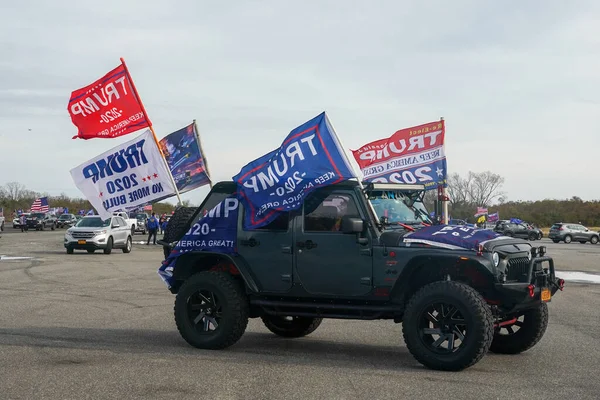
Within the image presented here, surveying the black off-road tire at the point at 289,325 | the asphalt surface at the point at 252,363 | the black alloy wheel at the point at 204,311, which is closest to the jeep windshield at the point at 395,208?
the asphalt surface at the point at 252,363

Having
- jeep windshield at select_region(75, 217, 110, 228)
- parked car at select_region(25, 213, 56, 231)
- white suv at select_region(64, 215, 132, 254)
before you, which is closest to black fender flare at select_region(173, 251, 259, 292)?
white suv at select_region(64, 215, 132, 254)

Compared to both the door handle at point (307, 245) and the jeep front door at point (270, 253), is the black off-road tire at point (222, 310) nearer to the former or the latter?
the jeep front door at point (270, 253)

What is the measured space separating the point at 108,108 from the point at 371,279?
20.7 feet

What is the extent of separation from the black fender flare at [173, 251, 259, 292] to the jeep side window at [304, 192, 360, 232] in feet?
2.89

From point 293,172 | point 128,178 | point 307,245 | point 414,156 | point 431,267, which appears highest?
point 414,156

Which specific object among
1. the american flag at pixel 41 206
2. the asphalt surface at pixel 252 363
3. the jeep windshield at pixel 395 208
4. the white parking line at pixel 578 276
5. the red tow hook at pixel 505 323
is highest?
the american flag at pixel 41 206

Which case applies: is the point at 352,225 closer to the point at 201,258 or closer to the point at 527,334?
the point at 201,258

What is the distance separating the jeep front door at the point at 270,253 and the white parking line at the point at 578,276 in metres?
12.8

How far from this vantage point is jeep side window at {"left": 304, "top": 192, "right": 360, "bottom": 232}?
857 centimetres

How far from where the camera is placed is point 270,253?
8.78m

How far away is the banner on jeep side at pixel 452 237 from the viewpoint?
25.8 feet

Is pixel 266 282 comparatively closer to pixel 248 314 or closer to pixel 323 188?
pixel 248 314

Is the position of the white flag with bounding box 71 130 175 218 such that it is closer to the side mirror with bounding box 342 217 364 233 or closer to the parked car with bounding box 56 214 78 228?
the side mirror with bounding box 342 217 364 233

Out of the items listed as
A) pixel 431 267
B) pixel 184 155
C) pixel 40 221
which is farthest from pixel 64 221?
pixel 431 267
